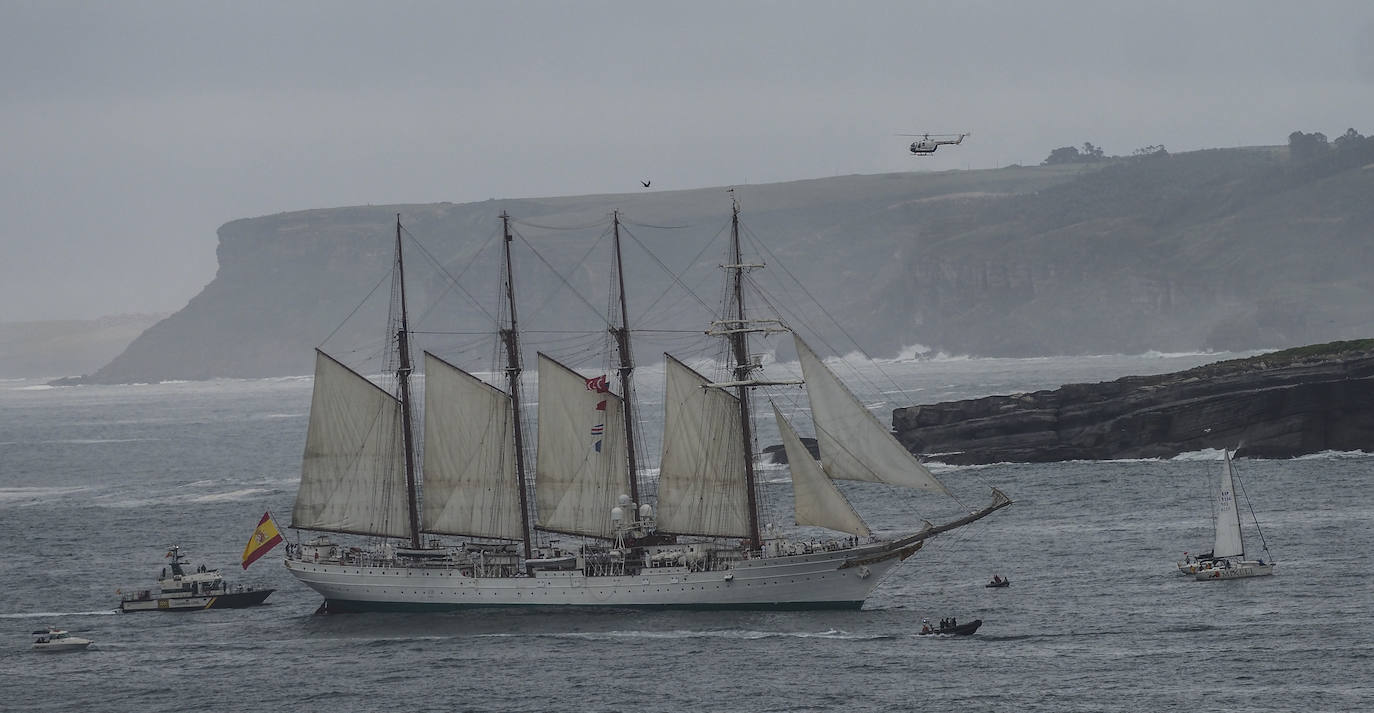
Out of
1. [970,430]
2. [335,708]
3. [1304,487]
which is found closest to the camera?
[335,708]

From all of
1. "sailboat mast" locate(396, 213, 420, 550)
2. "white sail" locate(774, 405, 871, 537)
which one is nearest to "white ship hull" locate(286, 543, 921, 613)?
"white sail" locate(774, 405, 871, 537)

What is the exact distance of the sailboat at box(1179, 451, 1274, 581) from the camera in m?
74.1

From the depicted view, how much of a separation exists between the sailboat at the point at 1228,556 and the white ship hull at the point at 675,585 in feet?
40.6

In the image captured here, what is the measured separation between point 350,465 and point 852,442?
21.9 metres

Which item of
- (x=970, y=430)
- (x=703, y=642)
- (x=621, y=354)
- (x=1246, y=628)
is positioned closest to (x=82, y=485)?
(x=970, y=430)

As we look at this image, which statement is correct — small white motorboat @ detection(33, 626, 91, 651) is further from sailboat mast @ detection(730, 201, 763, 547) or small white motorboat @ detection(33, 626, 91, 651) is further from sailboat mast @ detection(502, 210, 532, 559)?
sailboat mast @ detection(730, 201, 763, 547)

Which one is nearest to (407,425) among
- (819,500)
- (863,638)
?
(819,500)

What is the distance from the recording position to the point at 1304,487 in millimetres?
99438

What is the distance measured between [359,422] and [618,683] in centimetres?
2360

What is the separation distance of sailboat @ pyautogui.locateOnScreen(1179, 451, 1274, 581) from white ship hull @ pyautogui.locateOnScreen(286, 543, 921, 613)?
40.6 ft

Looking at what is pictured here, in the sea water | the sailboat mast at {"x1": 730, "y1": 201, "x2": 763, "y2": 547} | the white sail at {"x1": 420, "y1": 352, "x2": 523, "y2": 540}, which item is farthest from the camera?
the white sail at {"x1": 420, "y1": 352, "x2": 523, "y2": 540}

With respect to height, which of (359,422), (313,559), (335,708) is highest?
(359,422)

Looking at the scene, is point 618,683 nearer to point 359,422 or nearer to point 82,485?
point 359,422

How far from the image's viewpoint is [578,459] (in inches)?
2982
